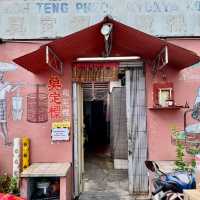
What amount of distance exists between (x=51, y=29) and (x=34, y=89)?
120 cm

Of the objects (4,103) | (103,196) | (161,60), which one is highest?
(161,60)

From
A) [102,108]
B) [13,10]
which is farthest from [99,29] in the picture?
[102,108]

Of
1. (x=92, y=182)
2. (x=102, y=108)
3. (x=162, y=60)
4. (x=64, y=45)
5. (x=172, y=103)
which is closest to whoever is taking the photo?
(x=64, y=45)

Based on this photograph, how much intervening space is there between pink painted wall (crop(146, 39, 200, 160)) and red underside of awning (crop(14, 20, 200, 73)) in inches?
11.8

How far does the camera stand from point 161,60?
20.9 feet

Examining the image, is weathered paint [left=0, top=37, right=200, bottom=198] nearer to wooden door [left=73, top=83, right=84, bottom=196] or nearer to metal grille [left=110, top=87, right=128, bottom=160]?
wooden door [left=73, top=83, right=84, bottom=196]

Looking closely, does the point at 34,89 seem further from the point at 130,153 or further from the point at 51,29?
the point at 130,153

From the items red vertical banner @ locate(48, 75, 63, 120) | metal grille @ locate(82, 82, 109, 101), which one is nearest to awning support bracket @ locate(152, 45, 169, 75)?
red vertical banner @ locate(48, 75, 63, 120)

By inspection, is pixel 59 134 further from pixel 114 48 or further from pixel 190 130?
pixel 190 130

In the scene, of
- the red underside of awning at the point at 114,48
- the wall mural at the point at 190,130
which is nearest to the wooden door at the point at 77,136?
the red underside of awning at the point at 114,48

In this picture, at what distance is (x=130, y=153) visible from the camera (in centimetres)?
701

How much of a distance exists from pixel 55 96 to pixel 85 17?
163cm

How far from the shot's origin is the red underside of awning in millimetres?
5461

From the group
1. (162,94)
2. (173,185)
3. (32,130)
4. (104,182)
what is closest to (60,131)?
(32,130)
